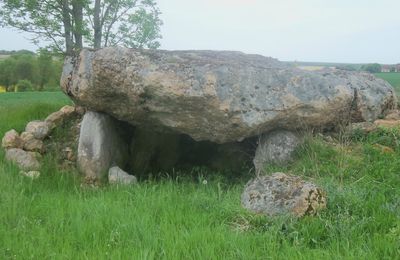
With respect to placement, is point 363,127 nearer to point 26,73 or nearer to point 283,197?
point 283,197

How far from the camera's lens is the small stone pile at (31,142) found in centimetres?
698

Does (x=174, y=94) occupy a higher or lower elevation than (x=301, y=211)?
higher

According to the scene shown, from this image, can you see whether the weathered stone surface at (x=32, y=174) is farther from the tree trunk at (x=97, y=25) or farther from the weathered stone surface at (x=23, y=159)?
the tree trunk at (x=97, y=25)

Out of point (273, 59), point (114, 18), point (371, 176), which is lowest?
point (371, 176)

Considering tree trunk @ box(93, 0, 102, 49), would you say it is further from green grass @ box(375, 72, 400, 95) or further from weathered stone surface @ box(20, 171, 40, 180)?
green grass @ box(375, 72, 400, 95)

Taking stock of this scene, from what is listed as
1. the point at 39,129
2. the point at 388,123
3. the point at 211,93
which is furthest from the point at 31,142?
the point at 388,123

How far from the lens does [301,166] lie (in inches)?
237

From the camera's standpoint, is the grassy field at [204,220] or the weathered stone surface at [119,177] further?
the weathered stone surface at [119,177]

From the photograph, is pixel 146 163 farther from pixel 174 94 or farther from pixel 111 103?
pixel 174 94

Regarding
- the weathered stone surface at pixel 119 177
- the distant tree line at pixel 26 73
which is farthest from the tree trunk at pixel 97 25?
the distant tree line at pixel 26 73

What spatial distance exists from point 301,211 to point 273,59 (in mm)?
4217

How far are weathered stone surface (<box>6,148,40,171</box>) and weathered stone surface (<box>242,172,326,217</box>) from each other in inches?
143

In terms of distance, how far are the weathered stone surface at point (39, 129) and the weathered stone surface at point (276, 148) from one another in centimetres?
358

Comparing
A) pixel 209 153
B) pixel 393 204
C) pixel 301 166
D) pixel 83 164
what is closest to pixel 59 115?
pixel 83 164
